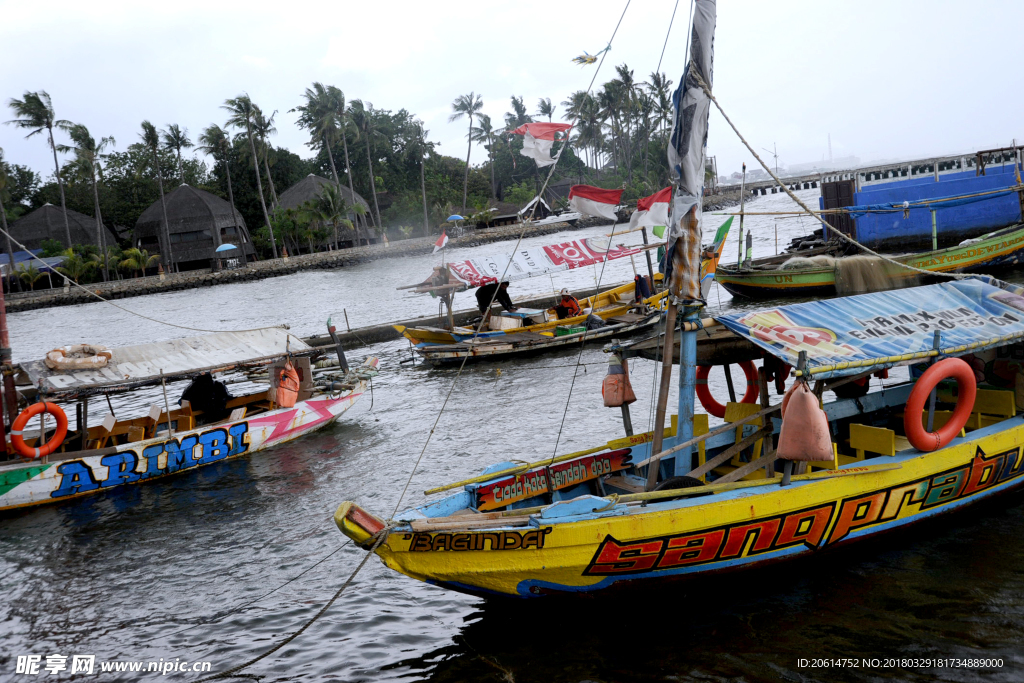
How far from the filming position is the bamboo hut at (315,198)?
74.2 metres

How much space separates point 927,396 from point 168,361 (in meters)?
14.2

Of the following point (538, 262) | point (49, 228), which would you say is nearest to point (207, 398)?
point (538, 262)

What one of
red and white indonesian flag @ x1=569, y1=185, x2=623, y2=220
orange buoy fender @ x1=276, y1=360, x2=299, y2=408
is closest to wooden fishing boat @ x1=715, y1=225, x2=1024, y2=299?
red and white indonesian flag @ x1=569, y1=185, x2=623, y2=220

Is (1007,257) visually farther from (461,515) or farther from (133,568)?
(133,568)

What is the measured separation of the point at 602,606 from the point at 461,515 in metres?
1.89

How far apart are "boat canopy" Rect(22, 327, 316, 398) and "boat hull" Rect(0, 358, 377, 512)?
1.22 metres

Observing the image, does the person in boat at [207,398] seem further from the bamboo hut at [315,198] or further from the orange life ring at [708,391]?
the bamboo hut at [315,198]

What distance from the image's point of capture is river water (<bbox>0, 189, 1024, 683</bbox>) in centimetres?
718

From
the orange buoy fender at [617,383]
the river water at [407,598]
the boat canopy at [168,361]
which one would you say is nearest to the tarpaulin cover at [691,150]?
the orange buoy fender at [617,383]

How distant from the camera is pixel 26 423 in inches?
511

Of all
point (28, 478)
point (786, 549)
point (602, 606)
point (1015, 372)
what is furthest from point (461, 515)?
point (28, 478)

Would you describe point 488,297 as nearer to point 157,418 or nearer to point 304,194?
point 157,418

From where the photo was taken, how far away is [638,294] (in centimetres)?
2583

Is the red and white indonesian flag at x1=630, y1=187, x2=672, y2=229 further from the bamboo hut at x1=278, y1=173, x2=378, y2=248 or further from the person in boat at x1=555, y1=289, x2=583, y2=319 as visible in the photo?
the bamboo hut at x1=278, y1=173, x2=378, y2=248
